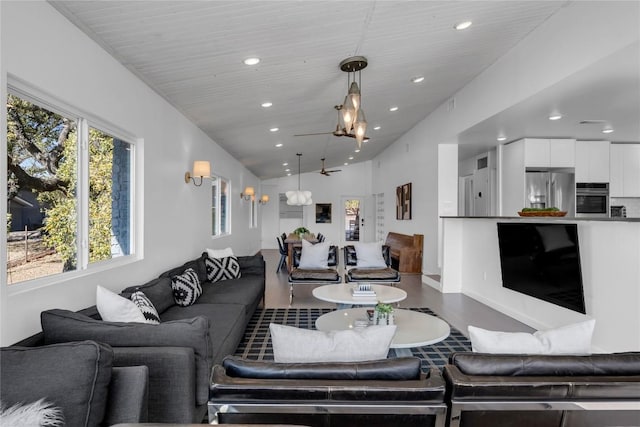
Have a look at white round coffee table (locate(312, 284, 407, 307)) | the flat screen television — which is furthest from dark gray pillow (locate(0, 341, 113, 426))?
the flat screen television

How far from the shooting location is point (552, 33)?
3557mm

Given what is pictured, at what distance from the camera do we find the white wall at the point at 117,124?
1.98 meters

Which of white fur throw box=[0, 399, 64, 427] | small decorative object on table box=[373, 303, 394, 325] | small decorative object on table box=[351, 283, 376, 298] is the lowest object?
small decorative object on table box=[351, 283, 376, 298]

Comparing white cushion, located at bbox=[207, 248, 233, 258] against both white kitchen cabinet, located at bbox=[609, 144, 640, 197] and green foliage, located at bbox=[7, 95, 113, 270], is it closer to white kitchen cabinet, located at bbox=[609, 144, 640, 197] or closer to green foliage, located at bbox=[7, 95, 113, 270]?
green foliage, located at bbox=[7, 95, 113, 270]

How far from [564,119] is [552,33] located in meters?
1.57

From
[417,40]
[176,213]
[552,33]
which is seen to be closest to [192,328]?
[176,213]

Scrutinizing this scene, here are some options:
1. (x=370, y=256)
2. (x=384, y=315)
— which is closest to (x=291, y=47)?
(x=384, y=315)

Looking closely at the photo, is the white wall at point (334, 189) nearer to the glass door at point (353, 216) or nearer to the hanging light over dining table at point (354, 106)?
the glass door at point (353, 216)

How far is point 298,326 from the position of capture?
4.17 meters

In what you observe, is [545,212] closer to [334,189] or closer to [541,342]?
[541,342]

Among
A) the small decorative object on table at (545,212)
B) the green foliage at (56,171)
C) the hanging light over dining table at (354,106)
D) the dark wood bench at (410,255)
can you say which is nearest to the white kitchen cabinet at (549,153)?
the small decorative object on table at (545,212)

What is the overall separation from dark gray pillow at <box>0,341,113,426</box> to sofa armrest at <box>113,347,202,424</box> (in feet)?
1.38

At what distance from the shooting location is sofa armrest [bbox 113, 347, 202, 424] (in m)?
1.88

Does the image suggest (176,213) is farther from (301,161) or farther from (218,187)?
(301,161)
